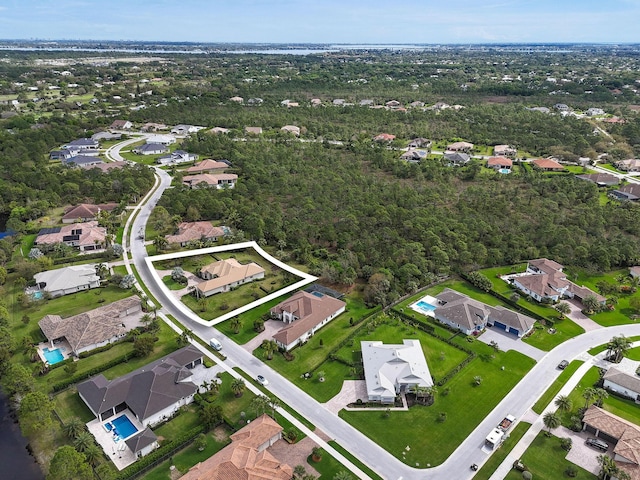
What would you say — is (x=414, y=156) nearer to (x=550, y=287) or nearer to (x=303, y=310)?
(x=550, y=287)

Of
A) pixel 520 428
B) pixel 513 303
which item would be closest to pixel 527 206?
pixel 513 303

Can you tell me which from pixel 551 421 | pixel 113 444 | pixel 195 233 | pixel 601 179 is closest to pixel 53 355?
pixel 113 444

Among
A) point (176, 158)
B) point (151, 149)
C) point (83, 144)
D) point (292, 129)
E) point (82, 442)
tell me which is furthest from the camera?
point (292, 129)

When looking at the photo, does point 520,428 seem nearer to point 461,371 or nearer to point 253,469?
point 461,371

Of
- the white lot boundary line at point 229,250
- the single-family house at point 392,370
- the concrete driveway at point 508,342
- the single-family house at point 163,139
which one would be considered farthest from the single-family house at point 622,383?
the single-family house at point 163,139

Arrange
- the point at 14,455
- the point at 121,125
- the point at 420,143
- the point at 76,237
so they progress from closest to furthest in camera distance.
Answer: the point at 14,455
the point at 76,237
the point at 420,143
the point at 121,125

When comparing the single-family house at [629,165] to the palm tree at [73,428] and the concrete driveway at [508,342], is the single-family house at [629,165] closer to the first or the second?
the concrete driveway at [508,342]

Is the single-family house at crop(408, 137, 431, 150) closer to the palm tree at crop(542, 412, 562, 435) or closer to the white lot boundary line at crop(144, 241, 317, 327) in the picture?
the white lot boundary line at crop(144, 241, 317, 327)
